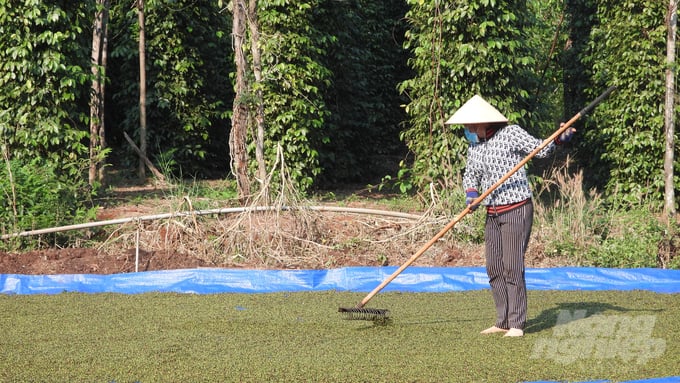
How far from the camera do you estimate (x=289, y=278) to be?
303 inches

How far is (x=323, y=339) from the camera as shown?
5.38 meters

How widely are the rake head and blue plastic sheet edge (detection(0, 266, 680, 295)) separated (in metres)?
1.47

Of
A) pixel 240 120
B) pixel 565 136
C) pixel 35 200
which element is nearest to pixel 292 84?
pixel 240 120

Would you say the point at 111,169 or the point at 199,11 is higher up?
the point at 199,11

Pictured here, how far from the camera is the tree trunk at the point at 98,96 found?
10629 millimetres

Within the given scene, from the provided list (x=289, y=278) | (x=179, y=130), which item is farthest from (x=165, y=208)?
(x=179, y=130)

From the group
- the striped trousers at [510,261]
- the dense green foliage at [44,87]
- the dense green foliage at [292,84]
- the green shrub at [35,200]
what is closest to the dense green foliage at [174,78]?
the dense green foliage at [292,84]

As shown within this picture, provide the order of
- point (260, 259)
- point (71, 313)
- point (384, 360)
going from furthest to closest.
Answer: point (260, 259) → point (71, 313) → point (384, 360)

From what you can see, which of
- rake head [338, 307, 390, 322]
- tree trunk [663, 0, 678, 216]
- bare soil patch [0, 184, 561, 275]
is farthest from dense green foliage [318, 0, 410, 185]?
rake head [338, 307, 390, 322]

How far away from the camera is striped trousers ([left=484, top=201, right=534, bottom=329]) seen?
17.9ft

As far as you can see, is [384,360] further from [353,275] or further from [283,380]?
[353,275]

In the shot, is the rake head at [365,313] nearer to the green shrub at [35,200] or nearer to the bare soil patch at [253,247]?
the bare soil patch at [253,247]

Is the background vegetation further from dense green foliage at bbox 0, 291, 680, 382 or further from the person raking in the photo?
the person raking

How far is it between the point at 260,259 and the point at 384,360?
13.3ft
